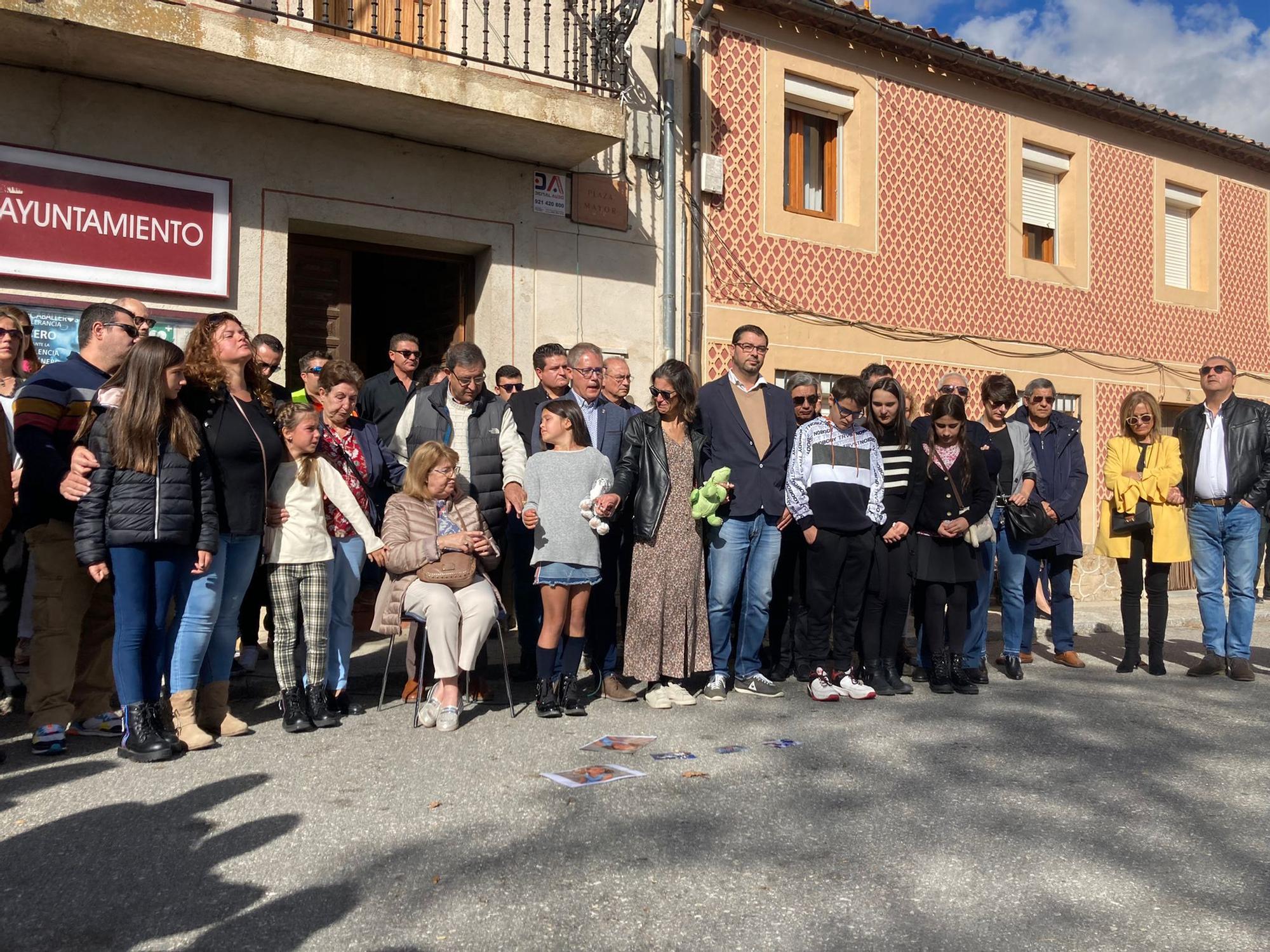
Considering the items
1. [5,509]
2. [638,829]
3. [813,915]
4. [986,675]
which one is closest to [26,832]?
[5,509]

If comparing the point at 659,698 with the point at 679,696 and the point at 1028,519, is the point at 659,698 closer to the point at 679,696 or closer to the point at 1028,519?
the point at 679,696

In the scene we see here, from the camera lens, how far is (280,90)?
8633 millimetres

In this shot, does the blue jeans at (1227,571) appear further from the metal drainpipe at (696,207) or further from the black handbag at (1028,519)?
the metal drainpipe at (696,207)

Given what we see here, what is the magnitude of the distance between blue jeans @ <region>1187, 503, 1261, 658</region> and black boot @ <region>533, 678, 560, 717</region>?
4633 millimetres

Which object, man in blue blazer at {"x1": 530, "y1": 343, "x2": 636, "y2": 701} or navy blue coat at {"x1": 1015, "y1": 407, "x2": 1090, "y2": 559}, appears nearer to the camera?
man in blue blazer at {"x1": 530, "y1": 343, "x2": 636, "y2": 701}

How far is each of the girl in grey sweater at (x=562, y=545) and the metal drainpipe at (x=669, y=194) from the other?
5.02 metres

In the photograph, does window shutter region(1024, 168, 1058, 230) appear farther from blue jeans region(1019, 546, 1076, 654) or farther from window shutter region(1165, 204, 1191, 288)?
blue jeans region(1019, 546, 1076, 654)

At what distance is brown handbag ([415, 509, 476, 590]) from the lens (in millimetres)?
6004

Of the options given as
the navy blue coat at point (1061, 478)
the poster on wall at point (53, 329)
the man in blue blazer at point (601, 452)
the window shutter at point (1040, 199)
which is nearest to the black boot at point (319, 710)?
the man in blue blazer at point (601, 452)

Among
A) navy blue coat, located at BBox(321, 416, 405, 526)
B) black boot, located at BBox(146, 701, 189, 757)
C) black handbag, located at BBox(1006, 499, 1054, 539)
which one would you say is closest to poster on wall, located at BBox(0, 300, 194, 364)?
navy blue coat, located at BBox(321, 416, 405, 526)

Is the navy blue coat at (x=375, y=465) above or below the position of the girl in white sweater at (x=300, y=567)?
above

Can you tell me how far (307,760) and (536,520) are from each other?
5.91ft

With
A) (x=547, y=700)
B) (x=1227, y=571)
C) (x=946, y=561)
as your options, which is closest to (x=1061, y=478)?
(x=1227, y=571)

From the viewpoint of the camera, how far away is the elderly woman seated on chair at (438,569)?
5.85 m
